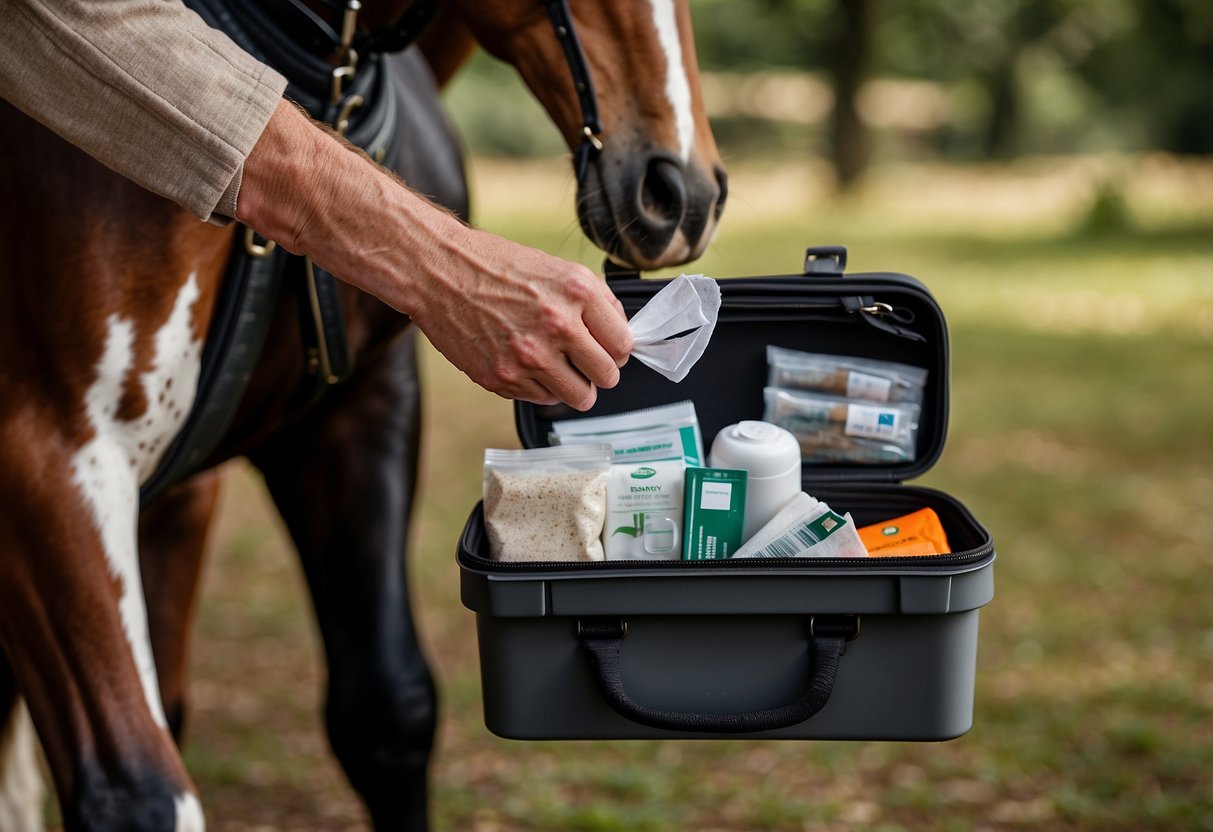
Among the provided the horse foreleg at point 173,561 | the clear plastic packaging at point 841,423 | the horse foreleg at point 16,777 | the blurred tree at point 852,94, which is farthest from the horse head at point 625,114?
the blurred tree at point 852,94

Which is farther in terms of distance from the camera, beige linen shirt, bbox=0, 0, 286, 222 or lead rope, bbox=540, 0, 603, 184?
lead rope, bbox=540, 0, 603, 184

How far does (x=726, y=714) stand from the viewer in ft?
4.91

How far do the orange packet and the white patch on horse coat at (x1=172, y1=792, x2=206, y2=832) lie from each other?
947 mm

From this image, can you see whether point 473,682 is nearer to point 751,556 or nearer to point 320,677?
point 320,677

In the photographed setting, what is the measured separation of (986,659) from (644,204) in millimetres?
2651

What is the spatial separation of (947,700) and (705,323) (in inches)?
21.5

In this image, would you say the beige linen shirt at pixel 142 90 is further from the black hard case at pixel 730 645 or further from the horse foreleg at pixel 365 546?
the horse foreleg at pixel 365 546

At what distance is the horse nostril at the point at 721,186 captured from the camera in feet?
5.78

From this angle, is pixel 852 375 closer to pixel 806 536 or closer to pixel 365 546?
pixel 806 536

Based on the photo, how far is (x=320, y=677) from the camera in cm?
398

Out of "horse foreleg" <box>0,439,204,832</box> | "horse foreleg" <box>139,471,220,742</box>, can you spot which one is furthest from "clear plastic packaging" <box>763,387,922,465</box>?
"horse foreleg" <box>139,471,220,742</box>

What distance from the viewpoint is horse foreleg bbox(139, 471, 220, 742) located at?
2361 millimetres

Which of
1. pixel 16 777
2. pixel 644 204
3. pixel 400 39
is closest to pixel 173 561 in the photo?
pixel 16 777

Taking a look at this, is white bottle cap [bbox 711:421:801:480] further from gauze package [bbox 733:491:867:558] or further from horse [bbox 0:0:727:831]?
horse [bbox 0:0:727:831]
